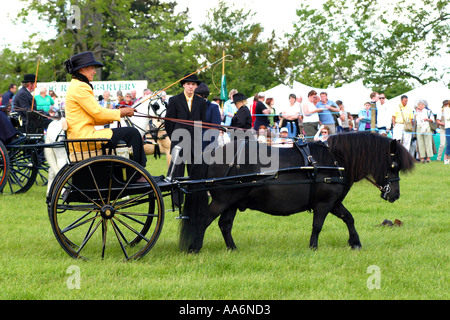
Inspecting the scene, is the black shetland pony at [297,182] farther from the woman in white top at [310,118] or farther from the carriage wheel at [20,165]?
the woman in white top at [310,118]

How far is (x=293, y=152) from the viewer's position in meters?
6.43

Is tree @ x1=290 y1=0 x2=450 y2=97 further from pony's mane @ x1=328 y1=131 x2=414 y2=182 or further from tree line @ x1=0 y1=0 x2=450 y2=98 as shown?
pony's mane @ x1=328 y1=131 x2=414 y2=182

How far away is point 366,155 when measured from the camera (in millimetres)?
6488

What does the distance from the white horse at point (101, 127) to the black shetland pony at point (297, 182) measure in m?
2.32

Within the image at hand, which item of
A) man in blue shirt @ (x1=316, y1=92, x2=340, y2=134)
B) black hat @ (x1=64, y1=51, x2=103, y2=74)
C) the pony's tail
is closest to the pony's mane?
the pony's tail

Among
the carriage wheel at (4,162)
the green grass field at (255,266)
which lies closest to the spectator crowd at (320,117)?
the carriage wheel at (4,162)

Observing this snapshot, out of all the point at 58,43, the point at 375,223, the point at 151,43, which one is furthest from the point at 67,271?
the point at 151,43

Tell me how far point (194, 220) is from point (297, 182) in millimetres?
1173

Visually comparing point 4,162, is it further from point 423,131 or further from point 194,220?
point 423,131

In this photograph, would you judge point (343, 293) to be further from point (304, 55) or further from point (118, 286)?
point (304, 55)

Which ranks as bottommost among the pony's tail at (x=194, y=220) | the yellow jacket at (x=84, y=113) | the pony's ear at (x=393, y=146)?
the pony's tail at (x=194, y=220)

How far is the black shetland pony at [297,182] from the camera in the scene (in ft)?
20.4

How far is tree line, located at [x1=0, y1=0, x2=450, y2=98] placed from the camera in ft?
117

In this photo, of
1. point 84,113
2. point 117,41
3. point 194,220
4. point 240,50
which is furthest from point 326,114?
point 240,50
